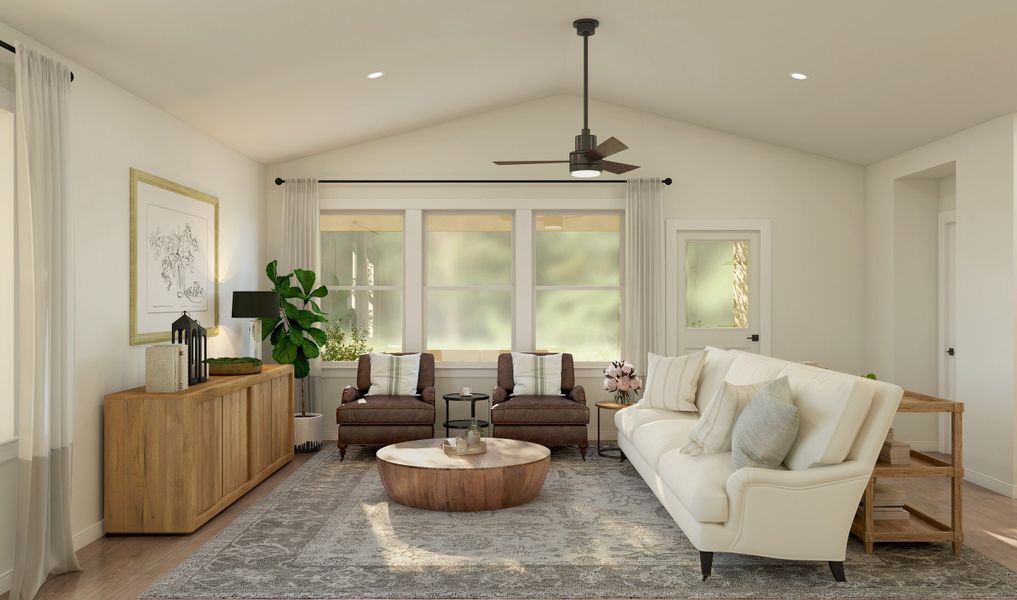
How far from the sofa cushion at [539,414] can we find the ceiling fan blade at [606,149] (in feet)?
7.55

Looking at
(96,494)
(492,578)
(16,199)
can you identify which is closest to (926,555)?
(492,578)

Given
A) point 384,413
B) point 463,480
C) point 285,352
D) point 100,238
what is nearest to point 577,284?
point 384,413

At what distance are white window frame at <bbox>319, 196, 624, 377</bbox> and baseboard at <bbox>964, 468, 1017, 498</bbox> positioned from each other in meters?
3.16

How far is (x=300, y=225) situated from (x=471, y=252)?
5.42ft

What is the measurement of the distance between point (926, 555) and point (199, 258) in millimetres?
5136

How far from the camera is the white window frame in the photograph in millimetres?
7621

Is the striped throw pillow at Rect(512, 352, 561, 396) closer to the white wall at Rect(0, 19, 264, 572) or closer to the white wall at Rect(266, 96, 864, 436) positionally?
the white wall at Rect(266, 96, 864, 436)

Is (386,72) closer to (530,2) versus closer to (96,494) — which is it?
(530,2)

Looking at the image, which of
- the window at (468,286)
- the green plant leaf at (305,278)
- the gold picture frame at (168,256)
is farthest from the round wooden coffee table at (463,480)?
the window at (468,286)

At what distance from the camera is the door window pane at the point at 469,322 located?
25.5 ft

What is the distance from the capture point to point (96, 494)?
4500 mm

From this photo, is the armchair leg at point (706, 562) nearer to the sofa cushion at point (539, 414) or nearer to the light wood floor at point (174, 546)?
the light wood floor at point (174, 546)

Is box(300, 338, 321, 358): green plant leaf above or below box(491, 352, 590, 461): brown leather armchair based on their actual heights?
above

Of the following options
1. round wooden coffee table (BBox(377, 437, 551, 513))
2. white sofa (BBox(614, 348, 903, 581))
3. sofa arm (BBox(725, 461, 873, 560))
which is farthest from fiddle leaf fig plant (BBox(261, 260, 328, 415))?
sofa arm (BBox(725, 461, 873, 560))
